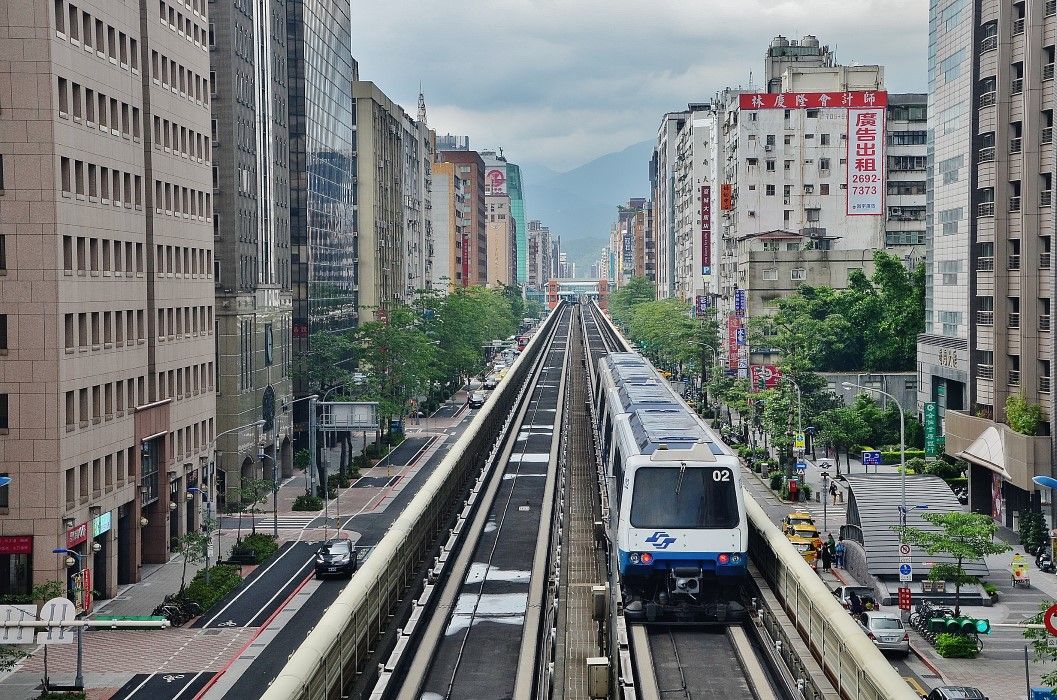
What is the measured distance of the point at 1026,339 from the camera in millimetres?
66250

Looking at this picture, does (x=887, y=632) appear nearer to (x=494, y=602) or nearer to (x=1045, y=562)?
(x=494, y=602)

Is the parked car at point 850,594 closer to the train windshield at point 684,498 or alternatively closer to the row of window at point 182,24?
the train windshield at point 684,498

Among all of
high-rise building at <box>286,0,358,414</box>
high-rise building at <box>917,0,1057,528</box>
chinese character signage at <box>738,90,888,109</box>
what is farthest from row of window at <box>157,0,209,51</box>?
chinese character signage at <box>738,90,888,109</box>

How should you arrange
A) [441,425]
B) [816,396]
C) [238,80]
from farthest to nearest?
[441,425] < [816,396] < [238,80]

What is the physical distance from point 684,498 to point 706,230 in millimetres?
150625

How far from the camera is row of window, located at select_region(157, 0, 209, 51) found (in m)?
65.7

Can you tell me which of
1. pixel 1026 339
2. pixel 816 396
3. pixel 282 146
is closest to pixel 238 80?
pixel 282 146

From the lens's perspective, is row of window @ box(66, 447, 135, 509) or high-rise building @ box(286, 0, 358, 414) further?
high-rise building @ box(286, 0, 358, 414)

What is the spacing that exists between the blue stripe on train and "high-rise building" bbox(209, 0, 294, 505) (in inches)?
1834

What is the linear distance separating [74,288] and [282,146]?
1855 inches

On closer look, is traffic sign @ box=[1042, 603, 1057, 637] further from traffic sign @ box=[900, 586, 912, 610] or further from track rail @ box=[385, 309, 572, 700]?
traffic sign @ box=[900, 586, 912, 610]

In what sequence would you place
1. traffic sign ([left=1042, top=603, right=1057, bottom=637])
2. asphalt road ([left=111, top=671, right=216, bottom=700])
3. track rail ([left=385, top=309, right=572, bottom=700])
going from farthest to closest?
asphalt road ([left=111, top=671, right=216, bottom=700])
track rail ([left=385, top=309, right=572, bottom=700])
traffic sign ([left=1042, top=603, right=1057, bottom=637])

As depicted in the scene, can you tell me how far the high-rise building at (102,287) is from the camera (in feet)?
162

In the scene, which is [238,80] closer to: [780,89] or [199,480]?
[199,480]
